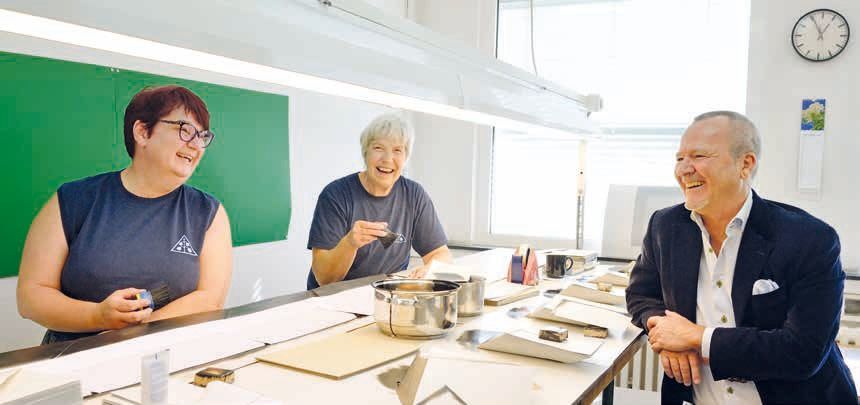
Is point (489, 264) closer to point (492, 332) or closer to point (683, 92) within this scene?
point (492, 332)

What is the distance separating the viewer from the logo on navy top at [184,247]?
215 centimetres

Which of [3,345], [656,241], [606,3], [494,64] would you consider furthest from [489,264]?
[606,3]

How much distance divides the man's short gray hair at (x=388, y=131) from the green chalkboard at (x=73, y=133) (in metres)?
0.56

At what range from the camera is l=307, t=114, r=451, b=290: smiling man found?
2.66 metres

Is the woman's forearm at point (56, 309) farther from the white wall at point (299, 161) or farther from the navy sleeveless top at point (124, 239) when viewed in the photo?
the white wall at point (299, 161)

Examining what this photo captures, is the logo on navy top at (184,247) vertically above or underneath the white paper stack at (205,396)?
above

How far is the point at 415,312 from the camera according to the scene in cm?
152

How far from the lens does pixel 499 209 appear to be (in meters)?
4.38

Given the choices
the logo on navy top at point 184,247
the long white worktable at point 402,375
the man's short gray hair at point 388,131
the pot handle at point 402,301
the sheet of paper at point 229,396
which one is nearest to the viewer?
the sheet of paper at point 229,396

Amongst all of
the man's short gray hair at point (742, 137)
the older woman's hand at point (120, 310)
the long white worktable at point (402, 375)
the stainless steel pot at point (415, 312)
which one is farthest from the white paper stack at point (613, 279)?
the older woman's hand at point (120, 310)

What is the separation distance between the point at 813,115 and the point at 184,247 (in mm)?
3230

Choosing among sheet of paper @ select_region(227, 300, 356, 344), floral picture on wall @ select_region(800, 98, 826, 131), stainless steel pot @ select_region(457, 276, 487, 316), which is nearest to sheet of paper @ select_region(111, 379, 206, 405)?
sheet of paper @ select_region(227, 300, 356, 344)

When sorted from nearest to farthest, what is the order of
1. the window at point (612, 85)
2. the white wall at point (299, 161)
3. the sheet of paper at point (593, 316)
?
the sheet of paper at point (593, 316) → the white wall at point (299, 161) → the window at point (612, 85)

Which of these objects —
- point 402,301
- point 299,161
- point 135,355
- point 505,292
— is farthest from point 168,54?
point 299,161
